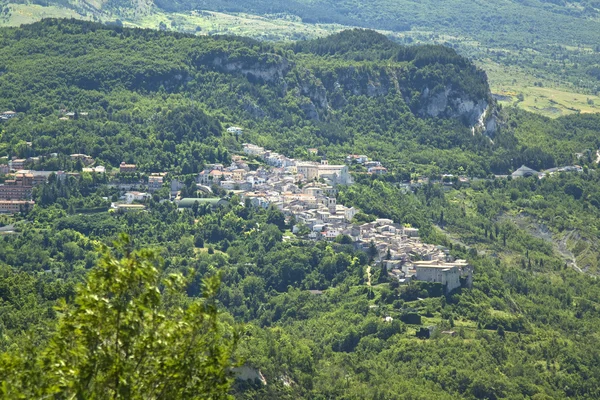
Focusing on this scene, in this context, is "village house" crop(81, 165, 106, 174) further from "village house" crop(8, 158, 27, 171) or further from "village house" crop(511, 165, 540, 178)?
"village house" crop(511, 165, 540, 178)

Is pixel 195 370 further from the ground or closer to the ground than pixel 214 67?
further from the ground

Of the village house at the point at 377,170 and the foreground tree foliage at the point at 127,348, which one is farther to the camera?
the village house at the point at 377,170

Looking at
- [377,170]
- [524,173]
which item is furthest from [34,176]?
[524,173]

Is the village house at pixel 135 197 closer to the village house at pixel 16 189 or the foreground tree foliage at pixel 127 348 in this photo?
the village house at pixel 16 189

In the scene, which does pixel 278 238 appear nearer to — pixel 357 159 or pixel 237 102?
pixel 357 159

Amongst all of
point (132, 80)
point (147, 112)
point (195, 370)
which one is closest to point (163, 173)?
point (147, 112)

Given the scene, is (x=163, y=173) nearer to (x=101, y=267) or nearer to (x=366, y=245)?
(x=366, y=245)

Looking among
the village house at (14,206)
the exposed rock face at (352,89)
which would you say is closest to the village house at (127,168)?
the village house at (14,206)
